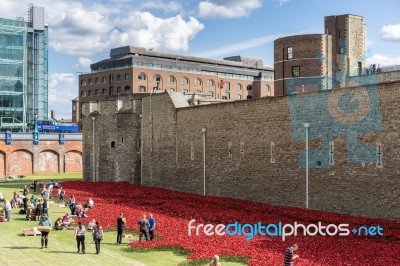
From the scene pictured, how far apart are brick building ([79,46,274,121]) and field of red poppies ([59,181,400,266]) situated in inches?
2358

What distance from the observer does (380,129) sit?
29.1m

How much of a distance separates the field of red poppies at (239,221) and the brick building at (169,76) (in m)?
59.9

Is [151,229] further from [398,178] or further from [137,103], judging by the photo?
[137,103]

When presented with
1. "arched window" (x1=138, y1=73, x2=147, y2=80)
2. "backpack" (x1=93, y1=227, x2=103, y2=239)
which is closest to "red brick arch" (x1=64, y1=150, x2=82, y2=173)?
"arched window" (x1=138, y1=73, x2=147, y2=80)

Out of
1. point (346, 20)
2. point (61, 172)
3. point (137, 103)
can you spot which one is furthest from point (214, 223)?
point (61, 172)

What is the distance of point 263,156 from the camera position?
3700 cm

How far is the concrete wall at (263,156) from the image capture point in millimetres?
28969

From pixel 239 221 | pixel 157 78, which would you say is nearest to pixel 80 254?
pixel 239 221

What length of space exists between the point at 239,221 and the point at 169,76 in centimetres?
8090

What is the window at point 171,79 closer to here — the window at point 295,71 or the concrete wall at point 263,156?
the window at point 295,71

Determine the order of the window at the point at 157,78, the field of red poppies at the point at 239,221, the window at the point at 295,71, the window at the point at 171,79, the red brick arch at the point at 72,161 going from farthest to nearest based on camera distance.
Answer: the window at the point at 171,79 → the window at the point at 157,78 → the red brick arch at the point at 72,161 → the window at the point at 295,71 → the field of red poppies at the point at 239,221

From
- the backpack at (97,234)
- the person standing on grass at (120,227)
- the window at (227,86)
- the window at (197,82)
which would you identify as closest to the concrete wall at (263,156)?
the person standing on grass at (120,227)

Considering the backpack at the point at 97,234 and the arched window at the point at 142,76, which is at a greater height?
the arched window at the point at 142,76

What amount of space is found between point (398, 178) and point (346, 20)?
3450cm
